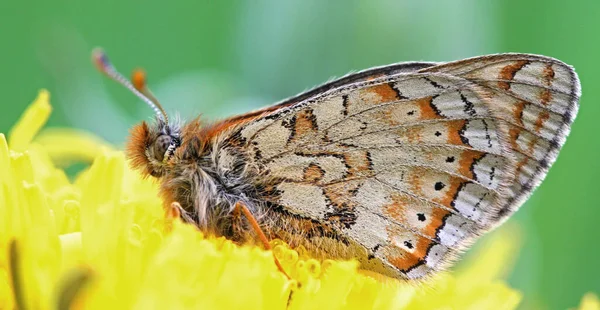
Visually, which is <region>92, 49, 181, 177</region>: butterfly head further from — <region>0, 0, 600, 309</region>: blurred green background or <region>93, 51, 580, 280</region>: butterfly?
<region>0, 0, 600, 309</region>: blurred green background

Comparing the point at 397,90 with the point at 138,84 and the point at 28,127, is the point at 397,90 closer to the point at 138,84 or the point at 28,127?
the point at 138,84

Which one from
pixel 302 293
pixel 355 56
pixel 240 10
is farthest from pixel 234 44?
pixel 302 293

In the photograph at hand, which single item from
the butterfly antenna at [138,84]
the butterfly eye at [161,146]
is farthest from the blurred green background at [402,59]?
the butterfly eye at [161,146]

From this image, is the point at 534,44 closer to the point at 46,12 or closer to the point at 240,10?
the point at 240,10

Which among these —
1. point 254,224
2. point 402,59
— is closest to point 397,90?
point 254,224

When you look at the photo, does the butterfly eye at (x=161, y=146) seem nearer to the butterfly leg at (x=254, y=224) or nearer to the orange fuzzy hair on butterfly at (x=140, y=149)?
the orange fuzzy hair on butterfly at (x=140, y=149)

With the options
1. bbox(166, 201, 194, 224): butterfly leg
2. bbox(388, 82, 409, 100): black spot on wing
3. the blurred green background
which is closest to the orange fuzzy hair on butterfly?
bbox(166, 201, 194, 224): butterfly leg

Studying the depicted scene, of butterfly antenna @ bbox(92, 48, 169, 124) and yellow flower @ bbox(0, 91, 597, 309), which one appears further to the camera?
butterfly antenna @ bbox(92, 48, 169, 124)
